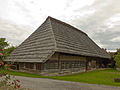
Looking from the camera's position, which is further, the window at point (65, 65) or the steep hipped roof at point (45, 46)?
the window at point (65, 65)

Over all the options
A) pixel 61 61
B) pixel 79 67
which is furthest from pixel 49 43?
pixel 79 67

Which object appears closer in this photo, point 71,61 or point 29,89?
point 29,89

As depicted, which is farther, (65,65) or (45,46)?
(65,65)

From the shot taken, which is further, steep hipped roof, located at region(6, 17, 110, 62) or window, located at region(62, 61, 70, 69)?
window, located at region(62, 61, 70, 69)

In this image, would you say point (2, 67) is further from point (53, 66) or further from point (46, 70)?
point (53, 66)

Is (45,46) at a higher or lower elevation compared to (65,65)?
higher

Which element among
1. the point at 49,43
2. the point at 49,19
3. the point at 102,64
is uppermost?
the point at 49,19

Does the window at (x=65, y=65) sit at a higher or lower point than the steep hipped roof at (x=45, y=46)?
lower

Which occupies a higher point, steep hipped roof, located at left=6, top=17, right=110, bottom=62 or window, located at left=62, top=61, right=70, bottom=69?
steep hipped roof, located at left=6, top=17, right=110, bottom=62

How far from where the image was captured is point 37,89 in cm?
488

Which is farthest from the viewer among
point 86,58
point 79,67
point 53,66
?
point 86,58

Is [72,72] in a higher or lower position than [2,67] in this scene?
lower

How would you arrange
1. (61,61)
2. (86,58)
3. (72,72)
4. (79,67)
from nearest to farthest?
(61,61)
(72,72)
(79,67)
(86,58)

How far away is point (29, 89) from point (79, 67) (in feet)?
36.4
